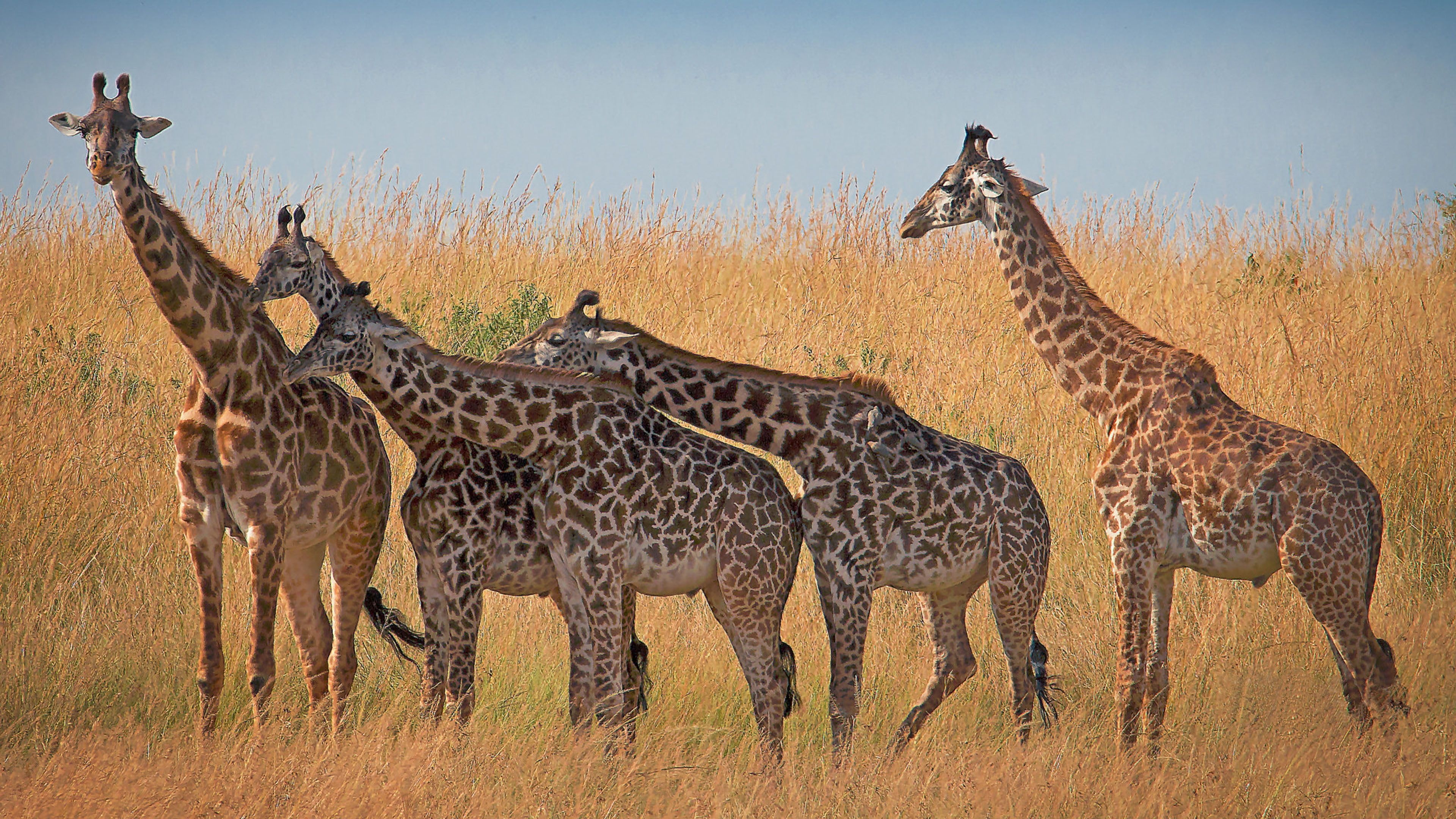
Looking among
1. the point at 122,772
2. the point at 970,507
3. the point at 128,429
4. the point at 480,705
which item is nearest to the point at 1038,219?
the point at 970,507

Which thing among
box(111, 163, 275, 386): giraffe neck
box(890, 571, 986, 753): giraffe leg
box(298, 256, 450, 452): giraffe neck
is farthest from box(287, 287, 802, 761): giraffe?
box(890, 571, 986, 753): giraffe leg

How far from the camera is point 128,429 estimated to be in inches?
359

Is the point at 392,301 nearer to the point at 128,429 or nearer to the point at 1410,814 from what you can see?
the point at 128,429

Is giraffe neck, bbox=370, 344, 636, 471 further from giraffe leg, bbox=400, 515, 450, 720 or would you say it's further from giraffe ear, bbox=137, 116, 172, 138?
giraffe ear, bbox=137, 116, 172, 138

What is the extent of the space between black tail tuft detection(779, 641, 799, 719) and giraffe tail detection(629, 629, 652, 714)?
69cm

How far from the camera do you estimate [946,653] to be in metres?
6.19

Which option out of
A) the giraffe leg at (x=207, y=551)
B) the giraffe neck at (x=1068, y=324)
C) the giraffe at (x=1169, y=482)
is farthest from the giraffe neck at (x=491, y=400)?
the giraffe neck at (x=1068, y=324)

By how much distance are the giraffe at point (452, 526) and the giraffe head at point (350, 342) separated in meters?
0.16

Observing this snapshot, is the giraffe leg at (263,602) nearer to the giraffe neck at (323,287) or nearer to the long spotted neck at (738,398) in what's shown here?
the giraffe neck at (323,287)

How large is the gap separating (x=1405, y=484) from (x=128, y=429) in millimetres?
9328

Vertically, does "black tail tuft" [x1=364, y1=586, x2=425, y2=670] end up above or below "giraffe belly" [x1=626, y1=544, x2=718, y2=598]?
below

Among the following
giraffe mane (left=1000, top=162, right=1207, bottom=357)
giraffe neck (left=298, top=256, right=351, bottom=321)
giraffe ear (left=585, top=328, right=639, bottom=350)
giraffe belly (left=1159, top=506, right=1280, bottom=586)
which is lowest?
giraffe belly (left=1159, top=506, right=1280, bottom=586)

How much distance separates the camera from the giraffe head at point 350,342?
551 cm

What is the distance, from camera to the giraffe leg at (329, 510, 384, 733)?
624 cm
